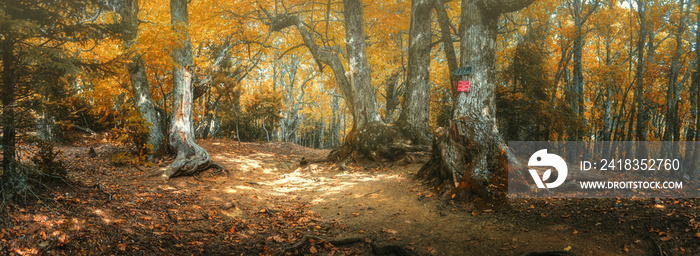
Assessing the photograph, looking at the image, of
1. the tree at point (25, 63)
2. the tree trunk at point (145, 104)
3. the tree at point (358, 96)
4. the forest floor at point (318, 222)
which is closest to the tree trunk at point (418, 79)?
the tree at point (358, 96)

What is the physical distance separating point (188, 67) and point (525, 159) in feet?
30.4

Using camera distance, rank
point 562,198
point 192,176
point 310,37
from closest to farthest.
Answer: point 562,198
point 192,176
point 310,37

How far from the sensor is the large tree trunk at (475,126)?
5438mm

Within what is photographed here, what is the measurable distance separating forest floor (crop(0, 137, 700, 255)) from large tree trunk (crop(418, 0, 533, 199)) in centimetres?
49

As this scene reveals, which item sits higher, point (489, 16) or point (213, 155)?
point (489, 16)

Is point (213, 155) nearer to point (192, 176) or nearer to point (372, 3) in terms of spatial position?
point (192, 176)

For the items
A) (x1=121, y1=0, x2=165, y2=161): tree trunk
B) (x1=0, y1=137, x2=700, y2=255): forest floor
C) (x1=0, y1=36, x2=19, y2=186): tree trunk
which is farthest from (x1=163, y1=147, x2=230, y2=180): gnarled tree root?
(x1=0, y1=36, x2=19, y2=186): tree trunk

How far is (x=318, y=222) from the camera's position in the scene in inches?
210

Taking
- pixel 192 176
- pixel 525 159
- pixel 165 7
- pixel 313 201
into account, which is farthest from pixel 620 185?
pixel 165 7

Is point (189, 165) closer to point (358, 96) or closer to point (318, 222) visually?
point (318, 222)

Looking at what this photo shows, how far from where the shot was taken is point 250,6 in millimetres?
11727

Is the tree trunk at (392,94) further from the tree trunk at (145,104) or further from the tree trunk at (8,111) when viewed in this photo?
the tree trunk at (8,111)

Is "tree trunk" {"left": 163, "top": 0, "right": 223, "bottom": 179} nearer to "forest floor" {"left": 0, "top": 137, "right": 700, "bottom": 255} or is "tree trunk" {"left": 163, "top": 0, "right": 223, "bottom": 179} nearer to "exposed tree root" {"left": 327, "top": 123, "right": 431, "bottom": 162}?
"forest floor" {"left": 0, "top": 137, "right": 700, "bottom": 255}

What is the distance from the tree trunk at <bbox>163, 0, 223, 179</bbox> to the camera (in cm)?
809
